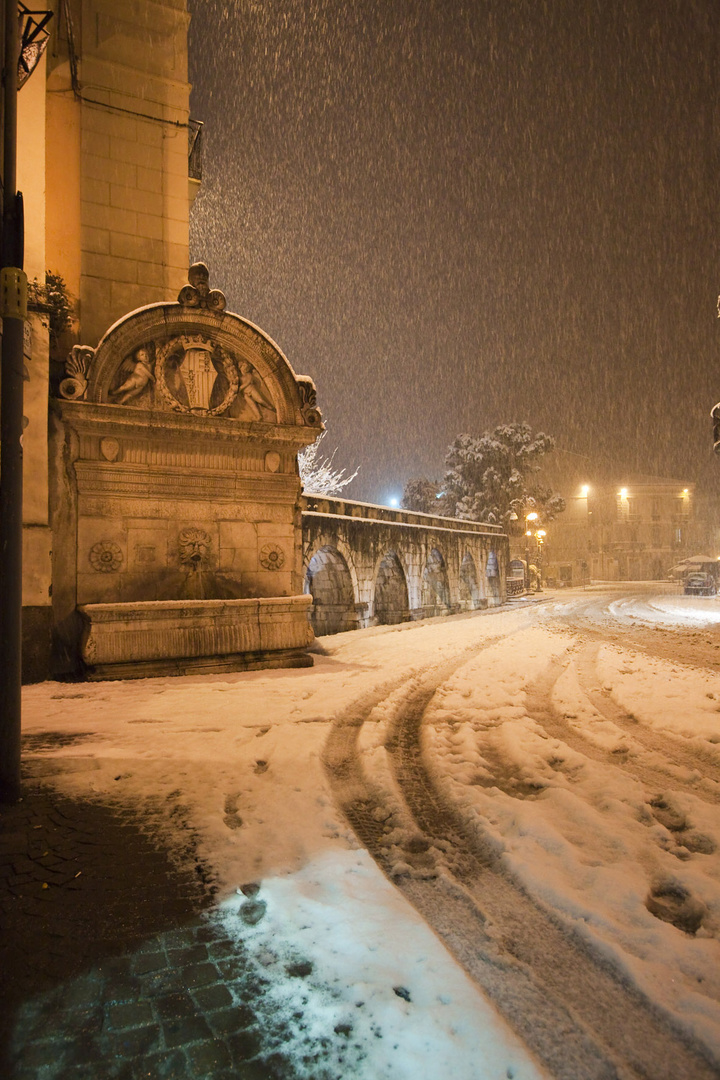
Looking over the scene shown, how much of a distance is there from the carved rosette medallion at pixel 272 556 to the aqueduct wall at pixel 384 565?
294 centimetres

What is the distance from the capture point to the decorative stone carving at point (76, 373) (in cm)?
755

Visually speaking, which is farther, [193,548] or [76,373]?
[193,548]

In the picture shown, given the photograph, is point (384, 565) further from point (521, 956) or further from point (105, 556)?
point (521, 956)

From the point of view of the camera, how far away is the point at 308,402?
30.6ft

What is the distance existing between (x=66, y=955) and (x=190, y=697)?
4180mm

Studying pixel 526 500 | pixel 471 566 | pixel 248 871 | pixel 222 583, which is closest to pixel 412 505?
pixel 526 500

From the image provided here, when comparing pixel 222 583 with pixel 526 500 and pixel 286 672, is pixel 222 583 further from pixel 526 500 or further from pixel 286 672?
pixel 526 500

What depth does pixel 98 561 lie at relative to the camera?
25.4 ft

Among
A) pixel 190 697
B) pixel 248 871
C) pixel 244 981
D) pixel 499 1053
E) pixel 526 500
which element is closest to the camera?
pixel 499 1053

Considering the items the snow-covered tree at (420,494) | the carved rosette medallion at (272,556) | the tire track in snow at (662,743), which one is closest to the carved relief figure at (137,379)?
the carved rosette medallion at (272,556)

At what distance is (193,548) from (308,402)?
2.94 meters

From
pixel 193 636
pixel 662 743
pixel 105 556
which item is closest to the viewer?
pixel 662 743

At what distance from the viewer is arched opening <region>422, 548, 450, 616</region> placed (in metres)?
22.4

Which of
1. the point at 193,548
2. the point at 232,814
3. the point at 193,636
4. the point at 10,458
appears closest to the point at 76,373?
the point at 193,548
